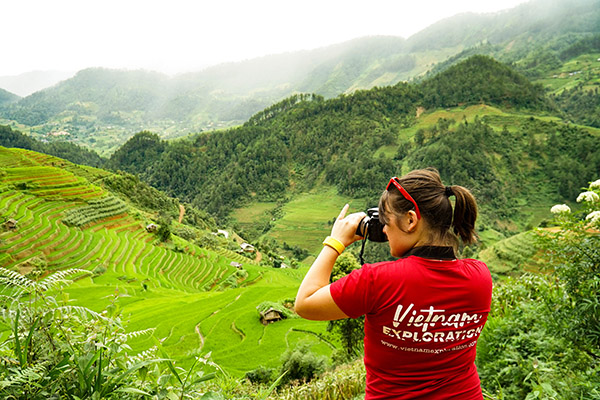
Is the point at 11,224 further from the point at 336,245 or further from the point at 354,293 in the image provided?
the point at 354,293

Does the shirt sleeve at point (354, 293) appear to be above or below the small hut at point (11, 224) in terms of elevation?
above

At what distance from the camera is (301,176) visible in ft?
384

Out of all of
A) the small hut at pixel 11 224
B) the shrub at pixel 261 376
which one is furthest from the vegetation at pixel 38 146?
the shrub at pixel 261 376

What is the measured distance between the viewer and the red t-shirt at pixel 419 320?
117 centimetres

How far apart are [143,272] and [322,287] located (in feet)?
100

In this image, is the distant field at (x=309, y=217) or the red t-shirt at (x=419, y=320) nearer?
the red t-shirt at (x=419, y=320)

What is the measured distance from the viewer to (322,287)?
1.27 metres

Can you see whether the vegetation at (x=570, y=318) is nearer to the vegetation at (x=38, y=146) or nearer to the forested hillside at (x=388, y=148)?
the forested hillside at (x=388, y=148)

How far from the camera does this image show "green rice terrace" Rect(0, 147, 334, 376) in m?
14.7

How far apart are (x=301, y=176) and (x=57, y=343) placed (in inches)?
4578

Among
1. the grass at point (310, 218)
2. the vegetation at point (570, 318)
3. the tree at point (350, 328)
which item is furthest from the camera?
the grass at point (310, 218)

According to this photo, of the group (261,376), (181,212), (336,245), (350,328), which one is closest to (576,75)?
(181,212)

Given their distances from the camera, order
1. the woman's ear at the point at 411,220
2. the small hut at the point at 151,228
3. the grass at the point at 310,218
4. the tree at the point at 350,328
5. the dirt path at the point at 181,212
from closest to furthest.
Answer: the woman's ear at the point at 411,220
the tree at the point at 350,328
the small hut at the point at 151,228
the dirt path at the point at 181,212
the grass at the point at 310,218

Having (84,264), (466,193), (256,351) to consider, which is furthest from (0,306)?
(84,264)
